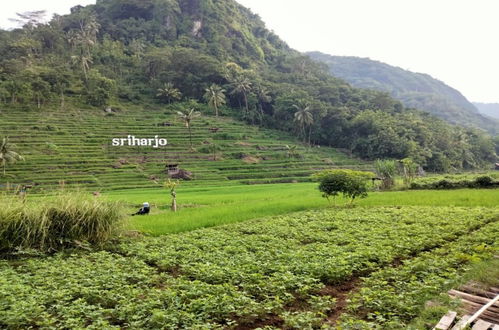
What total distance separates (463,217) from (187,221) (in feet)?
37.0

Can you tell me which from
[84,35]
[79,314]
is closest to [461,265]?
[79,314]

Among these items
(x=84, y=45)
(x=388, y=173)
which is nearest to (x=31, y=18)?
(x=84, y=45)

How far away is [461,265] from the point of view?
7.94m

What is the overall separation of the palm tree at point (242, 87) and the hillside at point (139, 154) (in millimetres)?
12908

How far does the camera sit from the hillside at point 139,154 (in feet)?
131

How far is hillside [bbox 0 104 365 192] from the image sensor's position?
39.8 metres

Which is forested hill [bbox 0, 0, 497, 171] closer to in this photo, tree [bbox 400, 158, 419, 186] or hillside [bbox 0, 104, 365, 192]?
hillside [bbox 0, 104, 365, 192]

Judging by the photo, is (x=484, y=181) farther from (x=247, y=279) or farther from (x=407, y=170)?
(x=247, y=279)

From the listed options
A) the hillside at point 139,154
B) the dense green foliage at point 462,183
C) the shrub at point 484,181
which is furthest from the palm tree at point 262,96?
the shrub at point 484,181

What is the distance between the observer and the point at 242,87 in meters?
77.8

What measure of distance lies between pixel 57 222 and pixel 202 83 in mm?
75451

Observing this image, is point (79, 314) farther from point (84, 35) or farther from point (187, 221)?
point (84, 35)

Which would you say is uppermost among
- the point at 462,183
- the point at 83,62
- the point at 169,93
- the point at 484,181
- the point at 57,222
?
the point at 83,62

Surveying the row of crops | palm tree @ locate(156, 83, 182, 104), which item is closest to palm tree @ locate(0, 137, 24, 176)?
the row of crops
